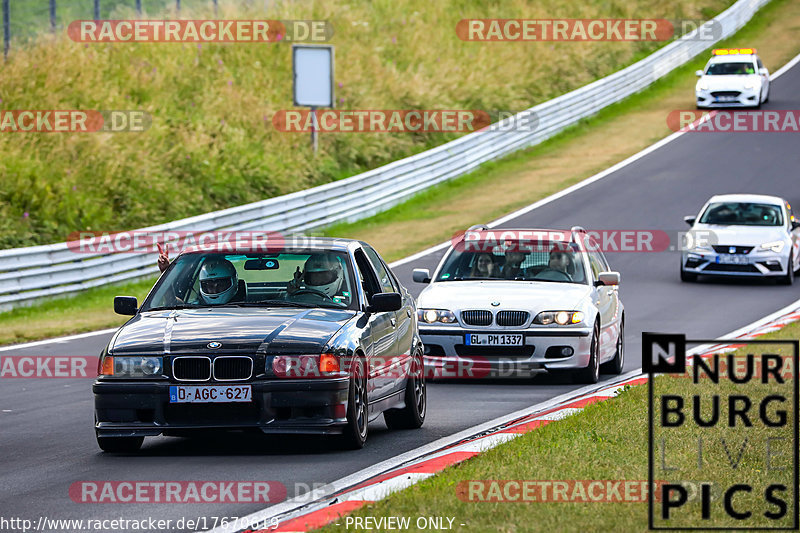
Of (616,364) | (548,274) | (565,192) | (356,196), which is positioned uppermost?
(565,192)

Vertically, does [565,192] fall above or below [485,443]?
above


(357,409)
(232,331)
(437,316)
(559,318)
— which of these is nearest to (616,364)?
(559,318)

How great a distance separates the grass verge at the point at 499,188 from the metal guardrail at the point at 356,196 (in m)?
0.25

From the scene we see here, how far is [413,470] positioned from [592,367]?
20.8 feet

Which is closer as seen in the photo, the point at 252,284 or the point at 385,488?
the point at 385,488

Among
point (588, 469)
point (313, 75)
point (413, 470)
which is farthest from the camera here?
point (313, 75)

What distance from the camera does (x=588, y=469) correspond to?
8141mm

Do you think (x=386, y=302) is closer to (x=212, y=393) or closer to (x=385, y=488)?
(x=212, y=393)

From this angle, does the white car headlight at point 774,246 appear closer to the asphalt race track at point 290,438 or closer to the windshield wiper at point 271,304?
the asphalt race track at point 290,438

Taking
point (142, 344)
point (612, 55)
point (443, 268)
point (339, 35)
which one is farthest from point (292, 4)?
point (142, 344)

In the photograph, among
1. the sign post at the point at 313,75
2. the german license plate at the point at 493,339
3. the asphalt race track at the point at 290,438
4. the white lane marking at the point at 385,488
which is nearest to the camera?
the white lane marking at the point at 385,488

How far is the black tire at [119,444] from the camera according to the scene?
369 inches

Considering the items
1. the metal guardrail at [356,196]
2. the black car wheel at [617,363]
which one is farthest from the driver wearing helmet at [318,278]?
the metal guardrail at [356,196]

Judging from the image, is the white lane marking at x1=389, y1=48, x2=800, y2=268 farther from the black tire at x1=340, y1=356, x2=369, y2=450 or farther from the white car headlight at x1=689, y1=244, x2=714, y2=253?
the black tire at x1=340, y1=356, x2=369, y2=450
